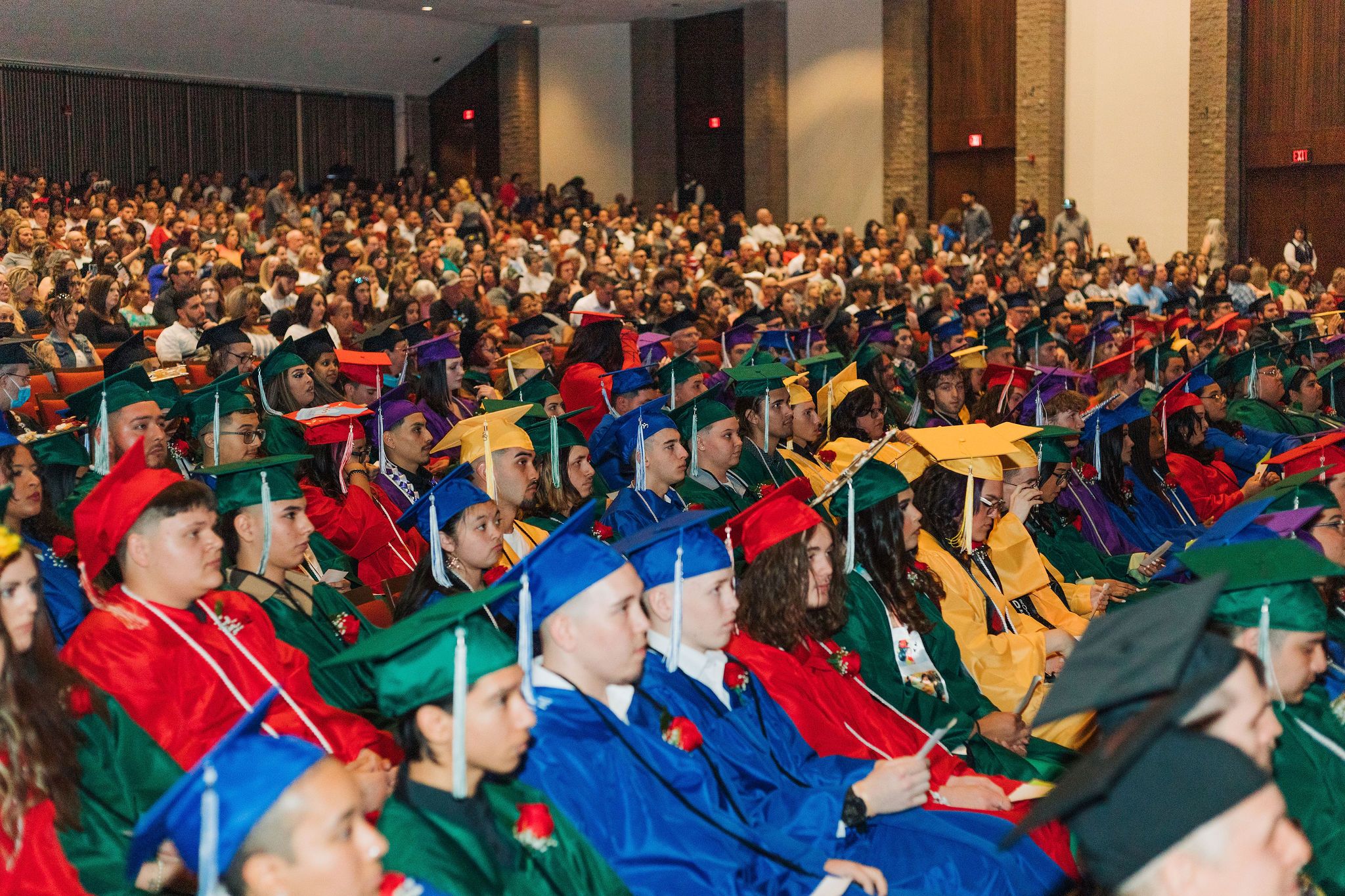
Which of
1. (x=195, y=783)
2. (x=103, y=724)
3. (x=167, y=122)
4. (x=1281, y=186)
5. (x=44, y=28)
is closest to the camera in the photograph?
(x=195, y=783)

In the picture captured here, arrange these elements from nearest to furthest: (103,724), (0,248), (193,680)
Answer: (103,724) < (193,680) < (0,248)

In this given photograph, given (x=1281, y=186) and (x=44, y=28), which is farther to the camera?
(x=44, y=28)

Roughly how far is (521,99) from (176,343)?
16016 millimetres

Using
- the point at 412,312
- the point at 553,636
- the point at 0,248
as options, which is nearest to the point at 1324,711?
the point at 553,636

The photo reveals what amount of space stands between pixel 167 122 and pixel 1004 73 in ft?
42.3

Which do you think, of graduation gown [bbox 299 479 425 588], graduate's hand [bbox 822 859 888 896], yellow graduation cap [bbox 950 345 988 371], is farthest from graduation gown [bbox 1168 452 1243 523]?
graduate's hand [bbox 822 859 888 896]

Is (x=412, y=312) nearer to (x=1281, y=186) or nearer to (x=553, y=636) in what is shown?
(x=553, y=636)

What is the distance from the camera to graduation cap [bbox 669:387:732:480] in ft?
21.0

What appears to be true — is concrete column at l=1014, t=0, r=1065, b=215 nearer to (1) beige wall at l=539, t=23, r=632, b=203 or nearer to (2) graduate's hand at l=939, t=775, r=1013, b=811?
(1) beige wall at l=539, t=23, r=632, b=203

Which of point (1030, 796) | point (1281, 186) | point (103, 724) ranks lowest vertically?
point (1030, 796)

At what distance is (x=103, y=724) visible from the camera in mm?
3008

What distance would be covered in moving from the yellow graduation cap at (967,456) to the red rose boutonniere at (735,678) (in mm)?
1655

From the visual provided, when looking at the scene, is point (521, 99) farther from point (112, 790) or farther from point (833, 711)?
point (112, 790)

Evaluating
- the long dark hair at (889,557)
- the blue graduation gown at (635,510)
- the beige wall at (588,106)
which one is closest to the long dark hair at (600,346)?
the blue graduation gown at (635,510)
